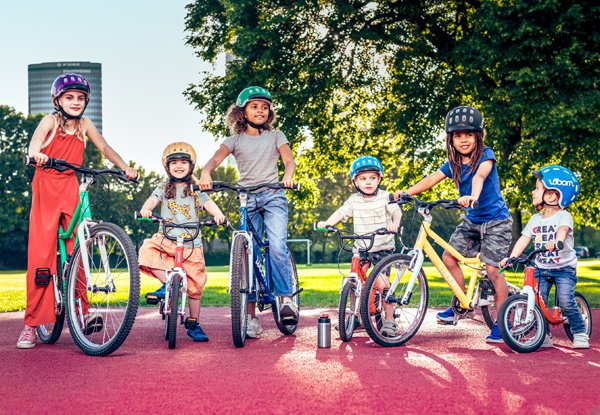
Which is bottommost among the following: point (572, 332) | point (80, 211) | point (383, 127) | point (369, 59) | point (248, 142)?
point (572, 332)

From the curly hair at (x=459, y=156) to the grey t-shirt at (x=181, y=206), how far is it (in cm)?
228

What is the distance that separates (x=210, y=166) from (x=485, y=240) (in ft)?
8.39

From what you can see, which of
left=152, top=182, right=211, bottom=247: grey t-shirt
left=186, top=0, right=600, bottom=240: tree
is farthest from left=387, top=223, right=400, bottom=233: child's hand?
left=186, top=0, right=600, bottom=240: tree

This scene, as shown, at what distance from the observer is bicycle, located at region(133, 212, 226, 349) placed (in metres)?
6.00

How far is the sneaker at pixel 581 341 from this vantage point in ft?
20.4

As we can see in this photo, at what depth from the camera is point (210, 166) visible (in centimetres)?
677

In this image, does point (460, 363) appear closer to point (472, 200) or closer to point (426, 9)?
point (472, 200)

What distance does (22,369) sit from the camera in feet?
16.2

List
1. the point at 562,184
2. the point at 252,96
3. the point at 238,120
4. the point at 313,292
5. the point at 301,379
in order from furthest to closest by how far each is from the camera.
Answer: the point at 313,292 < the point at 238,120 < the point at 252,96 < the point at 562,184 < the point at 301,379

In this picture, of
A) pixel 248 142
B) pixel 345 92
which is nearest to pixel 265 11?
pixel 345 92

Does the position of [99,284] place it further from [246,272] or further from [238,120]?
[238,120]

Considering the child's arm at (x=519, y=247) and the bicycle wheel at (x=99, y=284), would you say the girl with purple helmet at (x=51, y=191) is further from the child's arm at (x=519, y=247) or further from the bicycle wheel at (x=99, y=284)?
the child's arm at (x=519, y=247)

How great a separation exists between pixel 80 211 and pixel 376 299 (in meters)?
2.59

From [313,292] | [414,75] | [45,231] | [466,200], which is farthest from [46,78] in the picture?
[466,200]
